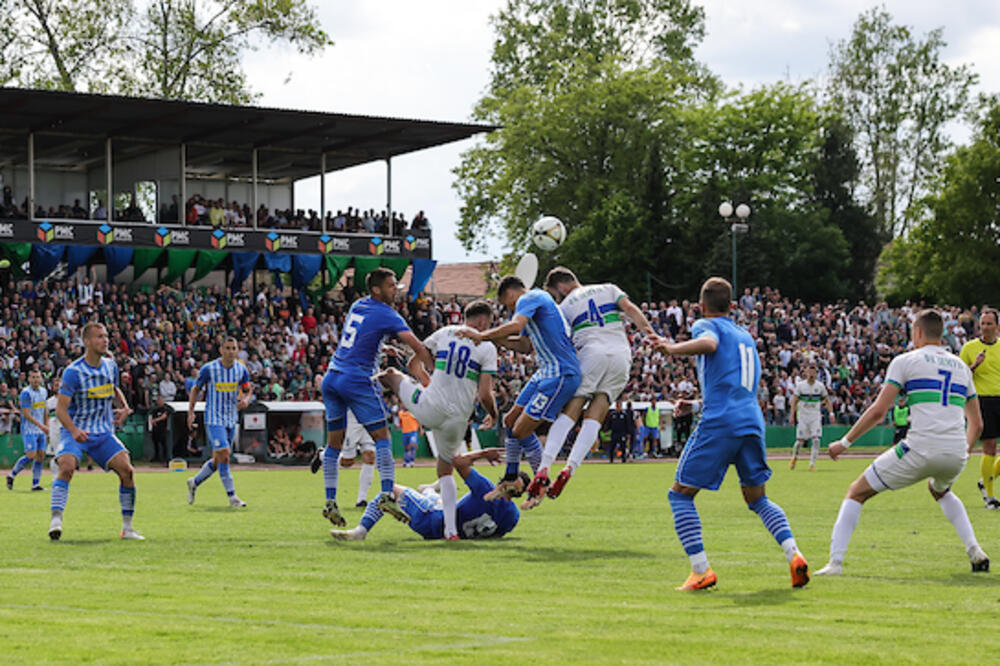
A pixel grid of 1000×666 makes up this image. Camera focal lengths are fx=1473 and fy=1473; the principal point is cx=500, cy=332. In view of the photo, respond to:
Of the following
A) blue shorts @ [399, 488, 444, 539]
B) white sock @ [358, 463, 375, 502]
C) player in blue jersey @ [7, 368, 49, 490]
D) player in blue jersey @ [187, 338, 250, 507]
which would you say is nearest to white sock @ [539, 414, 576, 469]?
blue shorts @ [399, 488, 444, 539]

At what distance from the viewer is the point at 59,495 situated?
1441 cm

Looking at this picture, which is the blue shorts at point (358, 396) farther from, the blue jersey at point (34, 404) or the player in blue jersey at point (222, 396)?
the blue jersey at point (34, 404)

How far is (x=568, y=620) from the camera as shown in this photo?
820 centimetres

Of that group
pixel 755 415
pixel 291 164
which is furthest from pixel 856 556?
pixel 291 164

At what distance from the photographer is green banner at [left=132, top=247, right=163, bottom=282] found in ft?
149

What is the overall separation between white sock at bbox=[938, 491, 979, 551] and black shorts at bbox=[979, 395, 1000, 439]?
22.2 ft

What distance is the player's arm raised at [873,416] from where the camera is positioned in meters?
10.5

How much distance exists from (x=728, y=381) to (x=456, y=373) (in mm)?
4227

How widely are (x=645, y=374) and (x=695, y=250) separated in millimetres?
24514

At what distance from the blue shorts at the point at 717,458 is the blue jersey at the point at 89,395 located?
687 cm

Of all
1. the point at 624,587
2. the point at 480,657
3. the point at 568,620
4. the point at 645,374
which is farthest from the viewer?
the point at 645,374

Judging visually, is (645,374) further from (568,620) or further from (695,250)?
(568,620)

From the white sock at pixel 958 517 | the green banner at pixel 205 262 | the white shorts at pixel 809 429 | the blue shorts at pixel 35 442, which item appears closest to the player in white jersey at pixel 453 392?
the white sock at pixel 958 517

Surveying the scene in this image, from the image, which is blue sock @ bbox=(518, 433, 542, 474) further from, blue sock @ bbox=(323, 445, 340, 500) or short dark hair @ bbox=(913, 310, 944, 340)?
short dark hair @ bbox=(913, 310, 944, 340)
